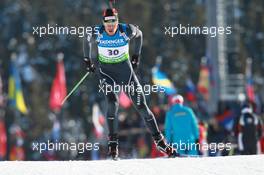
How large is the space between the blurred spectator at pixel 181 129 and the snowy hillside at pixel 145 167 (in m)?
1.92

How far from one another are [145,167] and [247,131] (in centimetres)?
502

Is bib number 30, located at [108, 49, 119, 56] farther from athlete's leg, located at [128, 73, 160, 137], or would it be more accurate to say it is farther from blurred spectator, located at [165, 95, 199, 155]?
blurred spectator, located at [165, 95, 199, 155]

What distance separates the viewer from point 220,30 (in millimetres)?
13297

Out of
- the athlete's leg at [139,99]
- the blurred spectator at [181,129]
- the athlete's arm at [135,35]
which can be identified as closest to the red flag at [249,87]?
the blurred spectator at [181,129]

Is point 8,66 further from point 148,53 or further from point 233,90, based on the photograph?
point 233,90

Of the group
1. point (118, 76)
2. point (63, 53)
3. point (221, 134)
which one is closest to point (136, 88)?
point (118, 76)

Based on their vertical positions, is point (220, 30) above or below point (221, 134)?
above

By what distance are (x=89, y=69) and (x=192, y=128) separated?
7.09ft

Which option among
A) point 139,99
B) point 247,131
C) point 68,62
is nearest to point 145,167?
point 139,99

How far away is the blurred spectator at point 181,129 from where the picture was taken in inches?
482

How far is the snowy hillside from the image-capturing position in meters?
9.41

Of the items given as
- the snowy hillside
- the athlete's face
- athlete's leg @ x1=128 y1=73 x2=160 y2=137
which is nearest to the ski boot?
athlete's leg @ x1=128 y1=73 x2=160 y2=137

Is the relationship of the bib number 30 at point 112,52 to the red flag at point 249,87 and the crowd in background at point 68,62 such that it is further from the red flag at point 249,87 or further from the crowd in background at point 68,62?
the crowd in background at point 68,62

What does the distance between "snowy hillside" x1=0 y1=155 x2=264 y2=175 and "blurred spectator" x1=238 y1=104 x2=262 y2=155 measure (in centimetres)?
413
